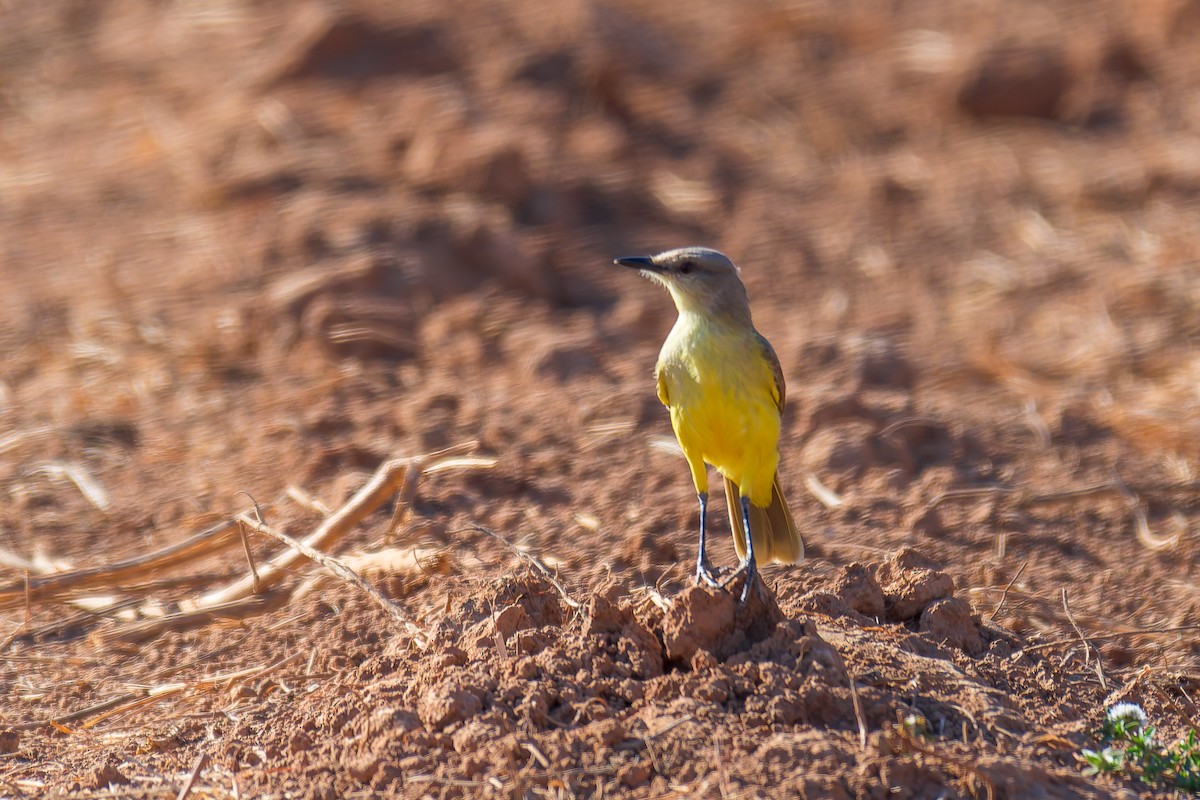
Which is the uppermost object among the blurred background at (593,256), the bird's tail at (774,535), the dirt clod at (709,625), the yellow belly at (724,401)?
the yellow belly at (724,401)

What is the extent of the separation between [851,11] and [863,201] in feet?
11.6

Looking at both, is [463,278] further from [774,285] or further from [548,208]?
[774,285]

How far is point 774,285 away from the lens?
10305 mm

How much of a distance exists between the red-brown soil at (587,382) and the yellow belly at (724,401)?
0.61 metres

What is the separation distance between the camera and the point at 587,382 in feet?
27.2

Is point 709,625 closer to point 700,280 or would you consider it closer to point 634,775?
point 634,775

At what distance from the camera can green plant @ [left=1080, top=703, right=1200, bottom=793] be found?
4.32 metres

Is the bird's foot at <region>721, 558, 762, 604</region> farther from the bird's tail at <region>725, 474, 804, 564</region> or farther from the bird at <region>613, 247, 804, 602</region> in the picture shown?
the bird's tail at <region>725, 474, 804, 564</region>

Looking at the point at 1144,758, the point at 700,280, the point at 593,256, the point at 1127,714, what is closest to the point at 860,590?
the point at 1127,714

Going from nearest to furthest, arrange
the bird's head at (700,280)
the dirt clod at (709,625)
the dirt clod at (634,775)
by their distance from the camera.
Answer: the dirt clod at (634,775) → the dirt clod at (709,625) → the bird's head at (700,280)

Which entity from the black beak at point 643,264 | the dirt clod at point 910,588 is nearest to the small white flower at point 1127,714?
the dirt clod at point 910,588

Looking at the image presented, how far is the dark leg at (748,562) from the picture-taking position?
4730 millimetres

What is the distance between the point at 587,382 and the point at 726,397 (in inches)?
120

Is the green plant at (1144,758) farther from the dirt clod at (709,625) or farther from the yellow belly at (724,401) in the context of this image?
the yellow belly at (724,401)
